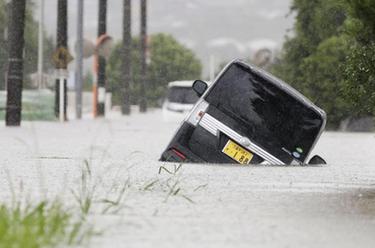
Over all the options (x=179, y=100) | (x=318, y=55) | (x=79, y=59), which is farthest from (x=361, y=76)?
(x=79, y=59)

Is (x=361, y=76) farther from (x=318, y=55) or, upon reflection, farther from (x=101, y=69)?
(x=101, y=69)

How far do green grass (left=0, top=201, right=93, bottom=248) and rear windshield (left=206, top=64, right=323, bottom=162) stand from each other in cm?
829

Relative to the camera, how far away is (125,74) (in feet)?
213

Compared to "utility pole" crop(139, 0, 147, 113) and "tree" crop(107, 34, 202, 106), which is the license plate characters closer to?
"utility pole" crop(139, 0, 147, 113)

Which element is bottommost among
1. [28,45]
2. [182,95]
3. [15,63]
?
[28,45]

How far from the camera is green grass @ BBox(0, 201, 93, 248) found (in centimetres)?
694

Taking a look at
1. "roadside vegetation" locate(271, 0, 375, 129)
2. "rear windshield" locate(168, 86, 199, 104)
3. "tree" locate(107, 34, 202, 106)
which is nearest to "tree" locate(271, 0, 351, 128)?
"roadside vegetation" locate(271, 0, 375, 129)

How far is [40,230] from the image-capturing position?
295 inches

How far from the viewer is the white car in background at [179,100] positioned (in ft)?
143

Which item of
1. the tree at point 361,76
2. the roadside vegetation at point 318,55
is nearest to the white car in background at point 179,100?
the roadside vegetation at point 318,55

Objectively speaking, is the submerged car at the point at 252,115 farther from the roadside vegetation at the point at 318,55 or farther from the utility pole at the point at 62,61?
the utility pole at the point at 62,61

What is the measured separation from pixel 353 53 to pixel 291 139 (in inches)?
160

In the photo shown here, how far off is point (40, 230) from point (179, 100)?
36.6m

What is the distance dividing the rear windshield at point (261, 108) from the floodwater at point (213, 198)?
54 centimetres
